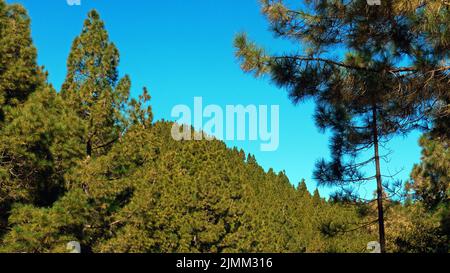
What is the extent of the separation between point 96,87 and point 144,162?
386cm

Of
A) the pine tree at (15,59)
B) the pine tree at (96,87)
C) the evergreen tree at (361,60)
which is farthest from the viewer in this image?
the pine tree at (96,87)

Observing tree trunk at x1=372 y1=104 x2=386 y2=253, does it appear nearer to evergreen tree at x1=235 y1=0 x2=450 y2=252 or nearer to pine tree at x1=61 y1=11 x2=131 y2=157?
evergreen tree at x1=235 y1=0 x2=450 y2=252

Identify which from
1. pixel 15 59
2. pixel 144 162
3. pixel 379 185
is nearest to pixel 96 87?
pixel 144 162

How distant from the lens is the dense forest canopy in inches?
384

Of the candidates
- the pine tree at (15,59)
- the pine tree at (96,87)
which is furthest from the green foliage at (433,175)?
the pine tree at (15,59)

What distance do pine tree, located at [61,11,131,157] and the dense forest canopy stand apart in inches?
1.9

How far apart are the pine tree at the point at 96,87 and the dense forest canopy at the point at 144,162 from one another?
0.05m

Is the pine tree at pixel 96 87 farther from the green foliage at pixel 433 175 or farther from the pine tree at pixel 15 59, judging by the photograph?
the green foliage at pixel 433 175

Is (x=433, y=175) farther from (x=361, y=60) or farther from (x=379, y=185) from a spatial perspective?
(x=361, y=60)

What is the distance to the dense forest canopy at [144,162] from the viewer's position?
32.0ft

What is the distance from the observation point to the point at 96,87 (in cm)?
2014
